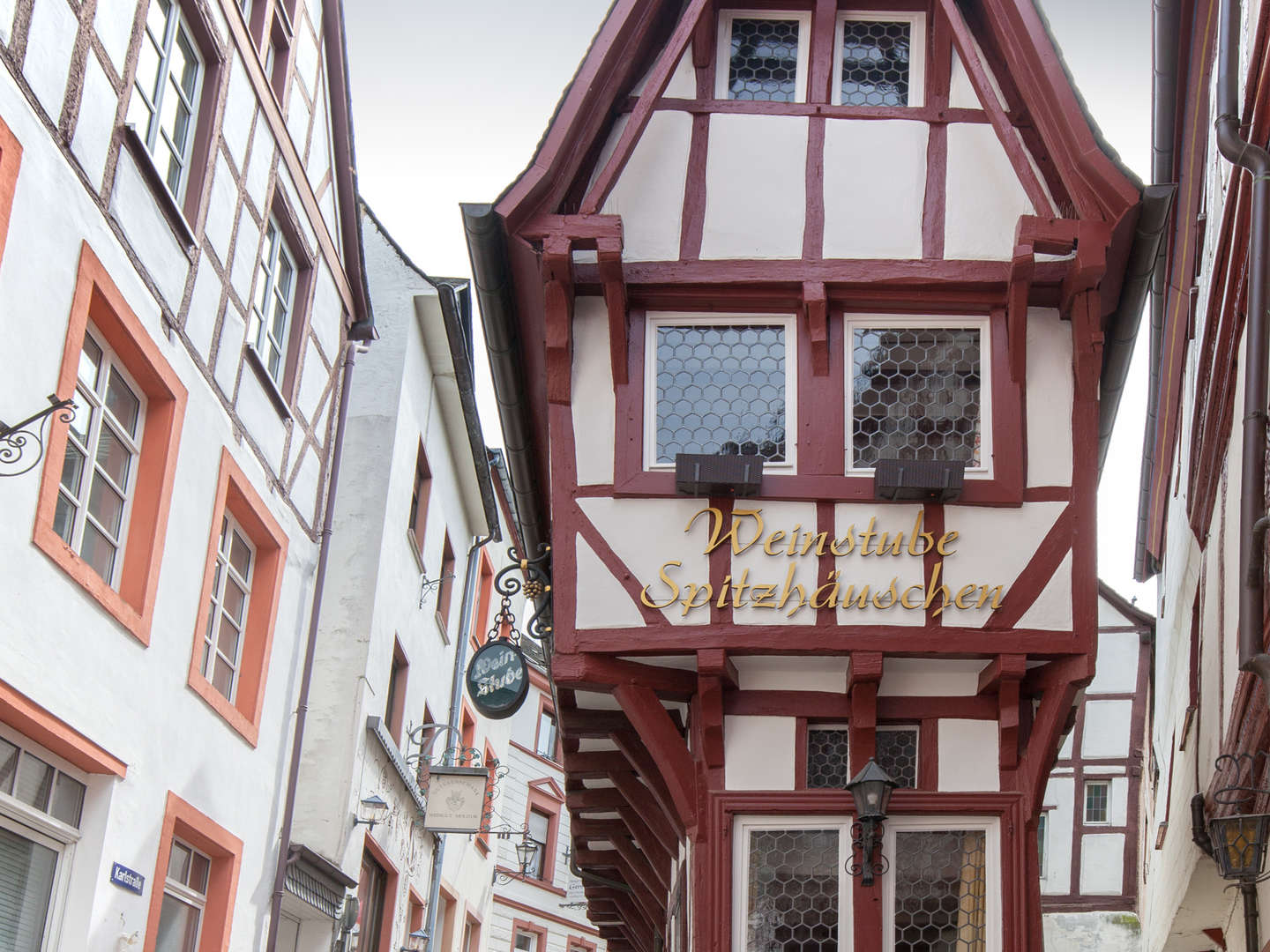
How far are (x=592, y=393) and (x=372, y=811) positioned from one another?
6.50 m

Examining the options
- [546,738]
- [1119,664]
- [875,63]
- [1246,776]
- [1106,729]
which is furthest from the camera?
[546,738]

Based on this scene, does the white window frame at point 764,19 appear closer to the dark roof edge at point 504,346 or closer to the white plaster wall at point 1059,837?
the dark roof edge at point 504,346

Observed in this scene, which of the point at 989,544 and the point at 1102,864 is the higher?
the point at 1102,864

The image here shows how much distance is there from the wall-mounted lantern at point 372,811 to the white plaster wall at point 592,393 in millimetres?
5558

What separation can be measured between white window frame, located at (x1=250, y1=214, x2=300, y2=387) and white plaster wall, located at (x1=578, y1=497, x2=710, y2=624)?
10.7 feet

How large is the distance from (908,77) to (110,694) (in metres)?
6.53

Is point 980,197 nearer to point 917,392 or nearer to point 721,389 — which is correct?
point 917,392

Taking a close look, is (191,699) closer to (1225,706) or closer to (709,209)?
(709,209)

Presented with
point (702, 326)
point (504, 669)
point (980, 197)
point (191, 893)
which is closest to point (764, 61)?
point (980, 197)

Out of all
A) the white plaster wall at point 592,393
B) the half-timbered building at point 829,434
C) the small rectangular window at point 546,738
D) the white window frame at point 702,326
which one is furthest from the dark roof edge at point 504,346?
the small rectangular window at point 546,738

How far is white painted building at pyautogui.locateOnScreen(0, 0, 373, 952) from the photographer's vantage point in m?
8.02

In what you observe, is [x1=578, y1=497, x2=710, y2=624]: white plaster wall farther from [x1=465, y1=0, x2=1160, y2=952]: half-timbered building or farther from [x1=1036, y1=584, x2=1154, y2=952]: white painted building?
[x1=1036, y1=584, x2=1154, y2=952]: white painted building

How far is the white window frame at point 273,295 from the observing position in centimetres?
1209

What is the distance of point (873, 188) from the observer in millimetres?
Result: 10773
